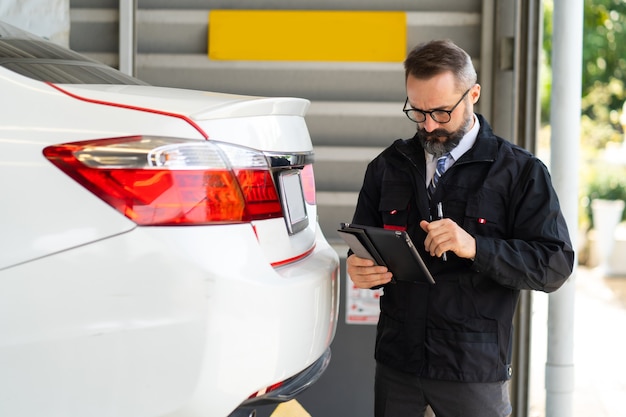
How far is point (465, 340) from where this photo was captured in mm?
3057

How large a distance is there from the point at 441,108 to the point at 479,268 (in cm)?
59

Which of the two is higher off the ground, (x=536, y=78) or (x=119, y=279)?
(x=536, y=78)

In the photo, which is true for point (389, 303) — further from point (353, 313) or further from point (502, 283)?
point (353, 313)

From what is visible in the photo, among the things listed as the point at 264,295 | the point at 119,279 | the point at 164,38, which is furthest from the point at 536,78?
the point at 119,279

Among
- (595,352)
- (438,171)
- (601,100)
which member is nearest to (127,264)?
(438,171)

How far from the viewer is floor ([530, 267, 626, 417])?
6.39 metres

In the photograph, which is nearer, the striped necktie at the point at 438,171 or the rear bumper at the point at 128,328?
the rear bumper at the point at 128,328

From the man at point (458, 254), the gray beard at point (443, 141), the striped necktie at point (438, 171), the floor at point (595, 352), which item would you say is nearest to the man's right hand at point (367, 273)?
the man at point (458, 254)

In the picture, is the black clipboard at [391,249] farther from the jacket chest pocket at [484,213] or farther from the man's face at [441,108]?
the man's face at [441,108]

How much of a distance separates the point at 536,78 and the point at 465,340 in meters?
2.46

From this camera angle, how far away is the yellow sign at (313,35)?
17.5 feet

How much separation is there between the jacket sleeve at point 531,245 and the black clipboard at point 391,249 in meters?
0.20

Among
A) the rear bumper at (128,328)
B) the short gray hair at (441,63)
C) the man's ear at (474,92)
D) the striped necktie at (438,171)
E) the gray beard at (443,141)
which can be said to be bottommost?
the rear bumper at (128,328)

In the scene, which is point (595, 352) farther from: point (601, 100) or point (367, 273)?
point (601, 100)
